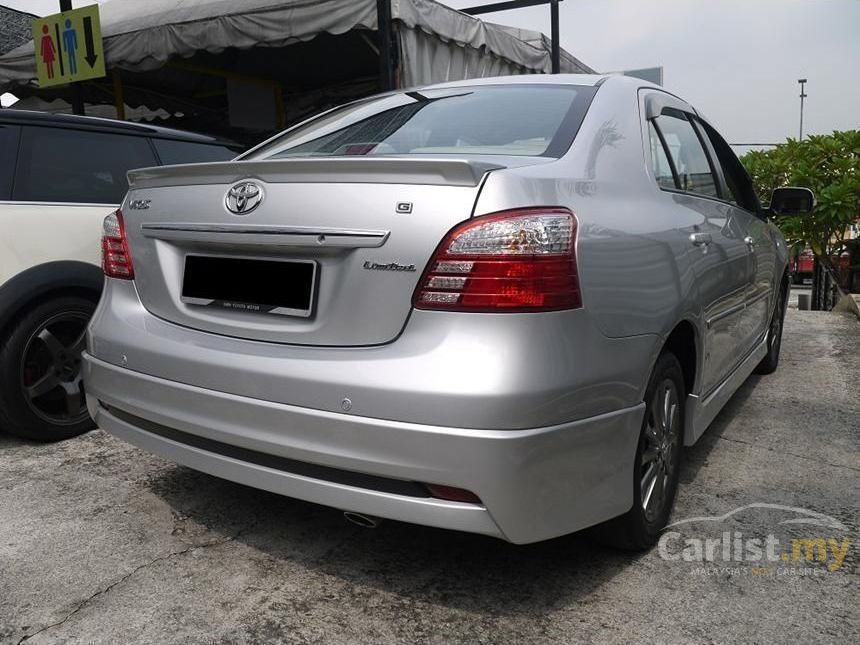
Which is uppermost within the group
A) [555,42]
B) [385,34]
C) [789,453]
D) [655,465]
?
[555,42]

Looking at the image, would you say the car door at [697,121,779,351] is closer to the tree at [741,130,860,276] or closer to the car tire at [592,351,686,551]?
the car tire at [592,351,686,551]

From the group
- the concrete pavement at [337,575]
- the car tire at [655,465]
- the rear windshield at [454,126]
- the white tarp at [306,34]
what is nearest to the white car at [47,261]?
the concrete pavement at [337,575]

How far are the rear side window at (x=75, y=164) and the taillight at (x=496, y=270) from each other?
2.30 meters

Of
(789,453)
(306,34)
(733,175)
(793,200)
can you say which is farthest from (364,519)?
(306,34)

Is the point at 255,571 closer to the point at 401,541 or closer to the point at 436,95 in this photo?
the point at 401,541

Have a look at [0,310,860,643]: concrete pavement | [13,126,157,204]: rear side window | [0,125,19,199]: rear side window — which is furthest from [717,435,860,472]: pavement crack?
[0,125,19,199]: rear side window

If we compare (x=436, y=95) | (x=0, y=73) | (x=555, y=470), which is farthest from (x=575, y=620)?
(x=0, y=73)

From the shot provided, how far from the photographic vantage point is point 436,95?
9.60 feet

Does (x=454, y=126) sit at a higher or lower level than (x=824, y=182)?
higher

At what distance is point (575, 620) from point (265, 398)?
1.00 metres

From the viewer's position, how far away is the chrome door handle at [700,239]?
8.75 ft

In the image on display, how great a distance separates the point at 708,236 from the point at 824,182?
23.9 feet

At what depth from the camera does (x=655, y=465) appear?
2459 millimetres

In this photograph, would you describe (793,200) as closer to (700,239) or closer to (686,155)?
(686,155)
